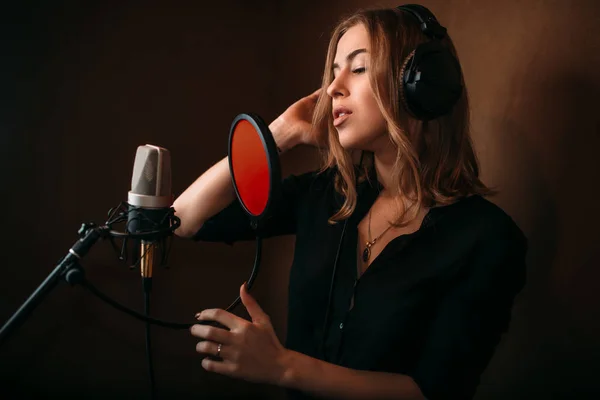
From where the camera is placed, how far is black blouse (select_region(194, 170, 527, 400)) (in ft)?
2.87

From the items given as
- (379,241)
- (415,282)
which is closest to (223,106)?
(379,241)

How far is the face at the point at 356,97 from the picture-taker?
94cm

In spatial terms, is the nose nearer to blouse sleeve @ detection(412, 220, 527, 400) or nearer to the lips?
the lips

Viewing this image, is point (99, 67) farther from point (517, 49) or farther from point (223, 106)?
point (517, 49)

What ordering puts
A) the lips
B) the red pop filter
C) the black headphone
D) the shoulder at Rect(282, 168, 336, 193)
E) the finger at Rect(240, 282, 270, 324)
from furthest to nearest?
A: the shoulder at Rect(282, 168, 336, 193) → the lips → the black headphone → the finger at Rect(240, 282, 270, 324) → the red pop filter

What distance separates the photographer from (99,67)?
4.82ft

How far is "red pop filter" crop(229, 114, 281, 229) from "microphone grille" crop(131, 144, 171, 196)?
150mm

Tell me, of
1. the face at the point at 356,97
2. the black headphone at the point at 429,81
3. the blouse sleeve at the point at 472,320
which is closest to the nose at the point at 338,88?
the face at the point at 356,97

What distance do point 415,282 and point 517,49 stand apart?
2.01 feet

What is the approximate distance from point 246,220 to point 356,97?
1.46 ft

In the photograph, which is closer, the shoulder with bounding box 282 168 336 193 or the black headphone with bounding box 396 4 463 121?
the black headphone with bounding box 396 4 463 121

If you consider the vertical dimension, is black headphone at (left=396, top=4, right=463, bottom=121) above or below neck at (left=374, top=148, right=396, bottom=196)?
above

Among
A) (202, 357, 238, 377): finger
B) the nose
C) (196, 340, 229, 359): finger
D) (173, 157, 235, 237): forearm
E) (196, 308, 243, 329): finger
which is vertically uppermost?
the nose

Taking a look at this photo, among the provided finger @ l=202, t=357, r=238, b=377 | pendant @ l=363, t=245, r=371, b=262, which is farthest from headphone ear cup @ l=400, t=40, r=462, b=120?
finger @ l=202, t=357, r=238, b=377
